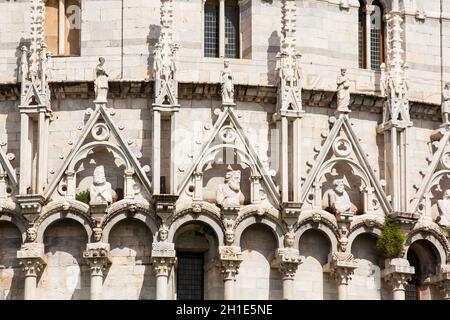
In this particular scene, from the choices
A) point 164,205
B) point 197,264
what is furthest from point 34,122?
point 197,264

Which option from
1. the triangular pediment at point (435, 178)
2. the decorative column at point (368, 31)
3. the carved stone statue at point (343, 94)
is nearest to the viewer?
the carved stone statue at point (343, 94)

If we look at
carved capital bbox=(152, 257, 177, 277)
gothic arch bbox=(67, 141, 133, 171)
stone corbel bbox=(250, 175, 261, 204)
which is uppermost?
gothic arch bbox=(67, 141, 133, 171)

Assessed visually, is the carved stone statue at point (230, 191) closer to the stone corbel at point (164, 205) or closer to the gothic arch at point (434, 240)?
the stone corbel at point (164, 205)

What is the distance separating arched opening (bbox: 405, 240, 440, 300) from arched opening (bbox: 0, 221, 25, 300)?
8.07 m

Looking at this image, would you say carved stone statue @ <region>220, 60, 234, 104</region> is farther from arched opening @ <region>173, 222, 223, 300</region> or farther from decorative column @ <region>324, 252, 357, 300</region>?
decorative column @ <region>324, 252, 357, 300</region>

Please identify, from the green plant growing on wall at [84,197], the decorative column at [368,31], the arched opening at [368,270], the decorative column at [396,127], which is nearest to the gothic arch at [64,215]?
the green plant growing on wall at [84,197]

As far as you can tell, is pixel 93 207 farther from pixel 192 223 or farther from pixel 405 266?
pixel 405 266

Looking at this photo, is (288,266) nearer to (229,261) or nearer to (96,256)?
(229,261)

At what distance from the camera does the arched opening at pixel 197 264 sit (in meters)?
44.4

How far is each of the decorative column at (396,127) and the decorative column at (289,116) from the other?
202 centimetres

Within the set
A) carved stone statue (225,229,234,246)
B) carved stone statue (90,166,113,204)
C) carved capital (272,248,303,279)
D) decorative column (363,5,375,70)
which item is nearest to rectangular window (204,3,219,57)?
decorative column (363,5,375,70)

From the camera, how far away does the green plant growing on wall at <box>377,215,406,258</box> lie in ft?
148

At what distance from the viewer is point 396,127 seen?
150ft
